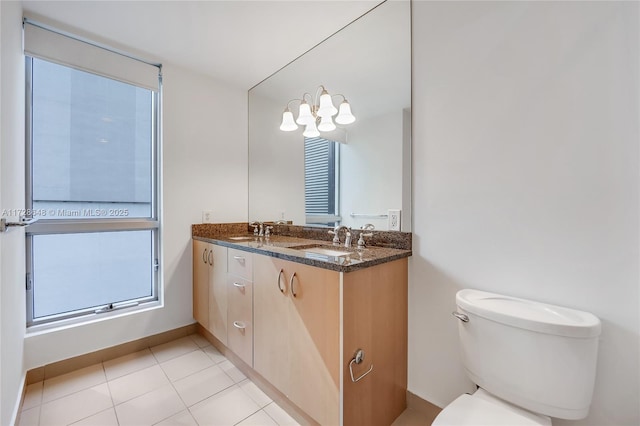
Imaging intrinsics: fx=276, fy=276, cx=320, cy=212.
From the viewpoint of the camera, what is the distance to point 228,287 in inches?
77.5

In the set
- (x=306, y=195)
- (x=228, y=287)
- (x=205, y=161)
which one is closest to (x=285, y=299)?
(x=228, y=287)

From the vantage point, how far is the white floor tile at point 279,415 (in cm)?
149

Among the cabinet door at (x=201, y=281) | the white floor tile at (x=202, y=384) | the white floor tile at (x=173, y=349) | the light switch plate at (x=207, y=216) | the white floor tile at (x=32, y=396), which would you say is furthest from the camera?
the light switch plate at (x=207, y=216)

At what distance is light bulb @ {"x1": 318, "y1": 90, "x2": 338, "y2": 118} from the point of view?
6.42 ft

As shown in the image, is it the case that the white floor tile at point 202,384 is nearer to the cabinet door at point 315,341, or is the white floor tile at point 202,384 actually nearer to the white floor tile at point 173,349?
the white floor tile at point 173,349

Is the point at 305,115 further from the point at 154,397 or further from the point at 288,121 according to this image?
the point at 154,397

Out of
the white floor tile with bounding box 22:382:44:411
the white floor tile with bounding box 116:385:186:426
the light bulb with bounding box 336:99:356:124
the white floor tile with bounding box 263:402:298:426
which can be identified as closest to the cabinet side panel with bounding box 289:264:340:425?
the white floor tile with bounding box 263:402:298:426

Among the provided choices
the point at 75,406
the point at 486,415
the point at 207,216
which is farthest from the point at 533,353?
the point at 207,216

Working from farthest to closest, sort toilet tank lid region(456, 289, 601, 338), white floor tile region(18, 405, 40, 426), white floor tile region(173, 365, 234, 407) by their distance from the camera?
1. white floor tile region(173, 365, 234, 407)
2. white floor tile region(18, 405, 40, 426)
3. toilet tank lid region(456, 289, 601, 338)

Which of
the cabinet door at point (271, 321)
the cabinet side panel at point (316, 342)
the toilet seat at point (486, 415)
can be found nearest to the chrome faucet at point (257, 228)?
the cabinet door at point (271, 321)

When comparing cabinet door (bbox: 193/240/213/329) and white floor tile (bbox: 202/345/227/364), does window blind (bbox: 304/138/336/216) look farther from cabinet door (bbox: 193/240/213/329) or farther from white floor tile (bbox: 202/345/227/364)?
white floor tile (bbox: 202/345/227/364)

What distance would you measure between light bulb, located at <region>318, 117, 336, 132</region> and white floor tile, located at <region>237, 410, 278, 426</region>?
190 cm

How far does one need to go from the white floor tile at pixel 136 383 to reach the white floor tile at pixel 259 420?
0.68 meters

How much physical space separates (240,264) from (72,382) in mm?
1334
